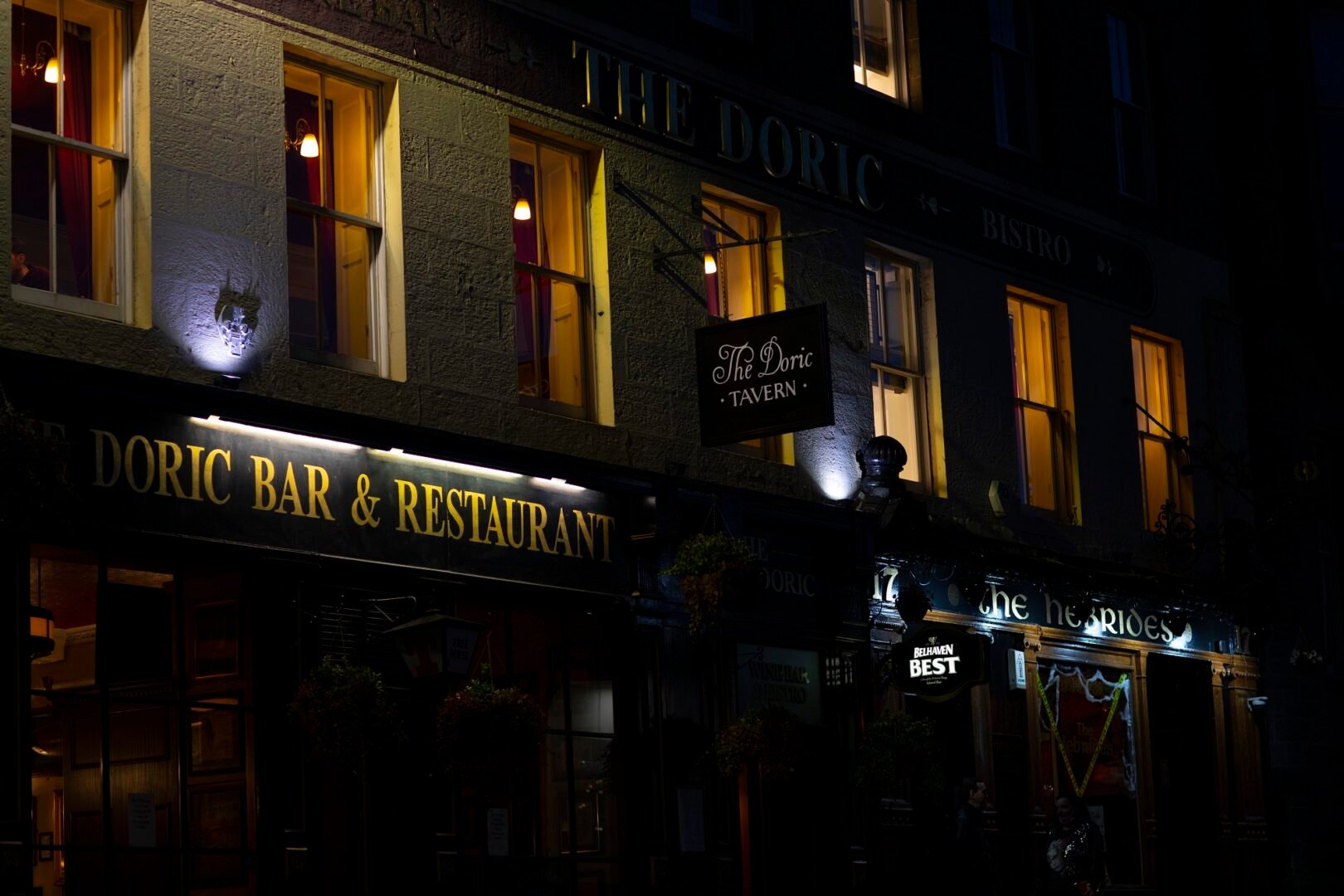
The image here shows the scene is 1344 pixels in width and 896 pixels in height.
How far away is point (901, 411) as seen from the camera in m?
19.2

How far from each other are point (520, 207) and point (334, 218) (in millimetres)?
2018

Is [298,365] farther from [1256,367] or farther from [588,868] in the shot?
[1256,367]

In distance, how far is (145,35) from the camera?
42.3 feet

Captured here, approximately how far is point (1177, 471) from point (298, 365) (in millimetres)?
12008

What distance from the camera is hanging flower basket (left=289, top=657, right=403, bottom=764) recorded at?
1260 cm

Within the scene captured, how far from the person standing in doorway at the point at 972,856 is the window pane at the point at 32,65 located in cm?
921

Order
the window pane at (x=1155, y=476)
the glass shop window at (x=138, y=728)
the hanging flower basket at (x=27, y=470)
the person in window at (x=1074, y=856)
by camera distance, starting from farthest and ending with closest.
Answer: the window pane at (x=1155, y=476) < the person in window at (x=1074, y=856) < the glass shop window at (x=138, y=728) < the hanging flower basket at (x=27, y=470)

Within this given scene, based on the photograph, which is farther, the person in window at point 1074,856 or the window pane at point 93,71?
the person in window at point 1074,856

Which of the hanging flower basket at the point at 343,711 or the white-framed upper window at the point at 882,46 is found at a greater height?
the white-framed upper window at the point at 882,46

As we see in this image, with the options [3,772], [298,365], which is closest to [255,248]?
[298,365]

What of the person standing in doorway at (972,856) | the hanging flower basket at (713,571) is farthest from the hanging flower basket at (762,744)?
the person standing in doorway at (972,856)

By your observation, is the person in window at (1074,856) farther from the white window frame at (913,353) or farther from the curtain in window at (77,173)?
the curtain in window at (77,173)

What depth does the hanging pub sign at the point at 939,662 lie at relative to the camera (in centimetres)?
1741

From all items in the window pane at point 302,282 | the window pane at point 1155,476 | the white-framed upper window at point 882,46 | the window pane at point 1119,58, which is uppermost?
the window pane at point 1119,58
